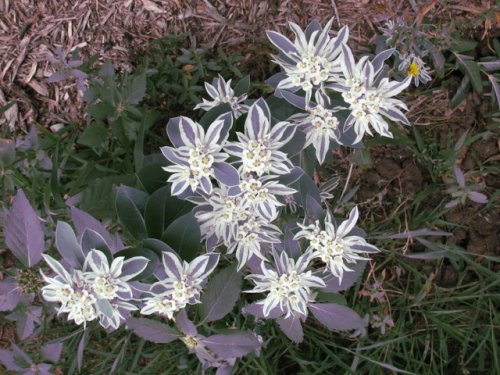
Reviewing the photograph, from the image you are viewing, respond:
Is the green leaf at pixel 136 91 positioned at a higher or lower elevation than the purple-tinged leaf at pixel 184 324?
higher

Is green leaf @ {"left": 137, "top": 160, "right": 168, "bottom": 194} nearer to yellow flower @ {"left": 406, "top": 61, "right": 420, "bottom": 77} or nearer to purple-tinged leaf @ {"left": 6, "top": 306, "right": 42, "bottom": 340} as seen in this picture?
purple-tinged leaf @ {"left": 6, "top": 306, "right": 42, "bottom": 340}

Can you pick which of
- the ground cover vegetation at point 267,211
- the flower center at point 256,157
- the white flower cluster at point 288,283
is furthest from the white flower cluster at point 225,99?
the white flower cluster at point 288,283

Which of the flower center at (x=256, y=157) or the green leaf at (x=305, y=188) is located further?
the green leaf at (x=305, y=188)

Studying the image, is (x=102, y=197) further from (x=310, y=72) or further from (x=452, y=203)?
(x=452, y=203)

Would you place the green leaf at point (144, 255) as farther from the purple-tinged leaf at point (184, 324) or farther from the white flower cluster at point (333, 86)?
the white flower cluster at point (333, 86)

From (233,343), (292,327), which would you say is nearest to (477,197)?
(292,327)

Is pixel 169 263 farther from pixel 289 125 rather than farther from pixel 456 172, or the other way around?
pixel 456 172

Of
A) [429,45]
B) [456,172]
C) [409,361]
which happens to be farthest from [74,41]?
[409,361]
